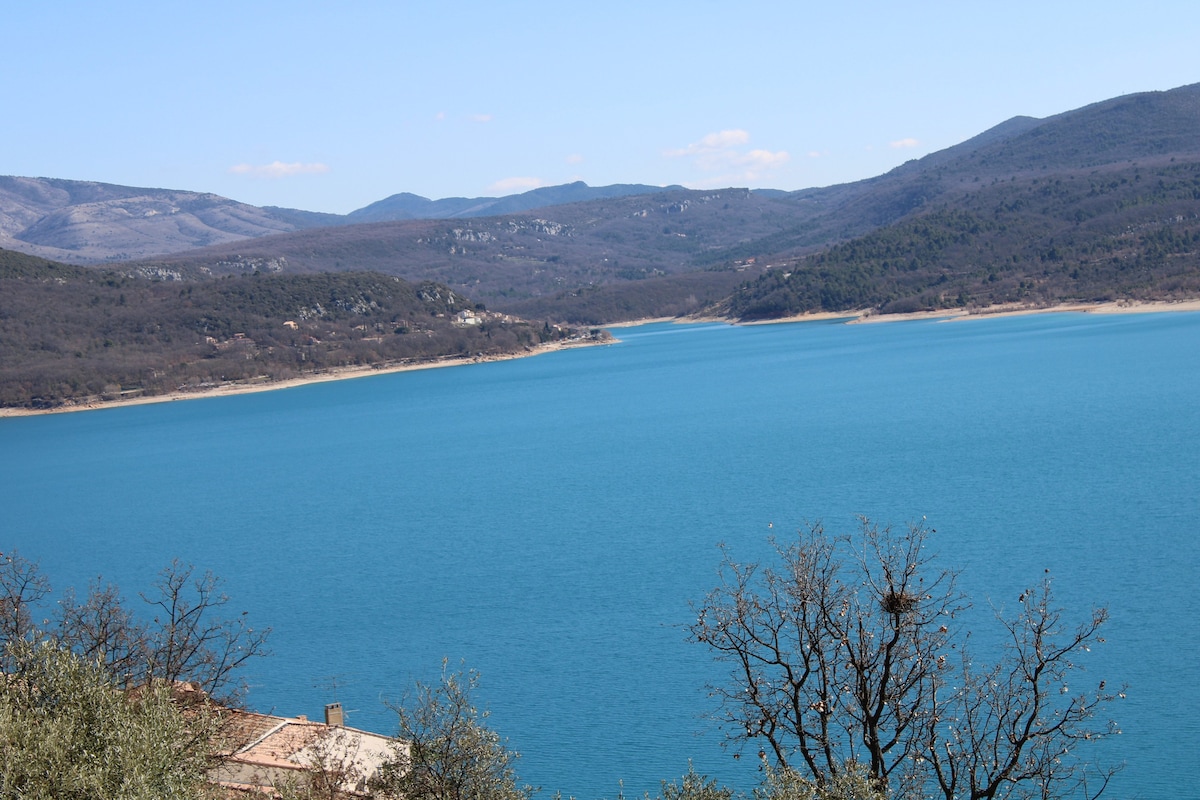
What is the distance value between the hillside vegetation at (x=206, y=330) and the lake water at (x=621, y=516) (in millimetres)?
18780

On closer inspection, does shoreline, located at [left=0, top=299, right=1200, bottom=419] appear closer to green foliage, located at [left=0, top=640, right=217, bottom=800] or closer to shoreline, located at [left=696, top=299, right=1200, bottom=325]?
shoreline, located at [left=696, top=299, right=1200, bottom=325]

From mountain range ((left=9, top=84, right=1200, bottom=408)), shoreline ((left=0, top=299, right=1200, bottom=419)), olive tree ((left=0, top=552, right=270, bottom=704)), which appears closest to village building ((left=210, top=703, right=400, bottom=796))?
olive tree ((left=0, top=552, right=270, bottom=704))

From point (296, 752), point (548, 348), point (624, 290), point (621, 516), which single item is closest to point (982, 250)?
point (548, 348)

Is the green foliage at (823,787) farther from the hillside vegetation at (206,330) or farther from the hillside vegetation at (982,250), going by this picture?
the hillside vegetation at (982,250)

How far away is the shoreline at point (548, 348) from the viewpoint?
85.4m

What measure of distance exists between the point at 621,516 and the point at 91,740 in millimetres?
22945

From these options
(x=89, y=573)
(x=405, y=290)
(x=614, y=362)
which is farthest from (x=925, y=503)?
(x=405, y=290)

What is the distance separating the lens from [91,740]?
30.0 feet

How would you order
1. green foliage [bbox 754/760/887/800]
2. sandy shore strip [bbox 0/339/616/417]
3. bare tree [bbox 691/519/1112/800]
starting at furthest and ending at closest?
sandy shore strip [bbox 0/339/616/417] < bare tree [bbox 691/519/1112/800] < green foliage [bbox 754/760/887/800]

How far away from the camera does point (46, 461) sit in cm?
Answer: 5762

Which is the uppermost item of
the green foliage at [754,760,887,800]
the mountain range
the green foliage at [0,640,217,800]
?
the mountain range

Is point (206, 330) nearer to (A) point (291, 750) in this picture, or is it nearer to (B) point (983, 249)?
(B) point (983, 249)

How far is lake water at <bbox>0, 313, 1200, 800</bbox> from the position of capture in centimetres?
1784

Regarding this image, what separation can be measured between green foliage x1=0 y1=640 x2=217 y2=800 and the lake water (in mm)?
5410
